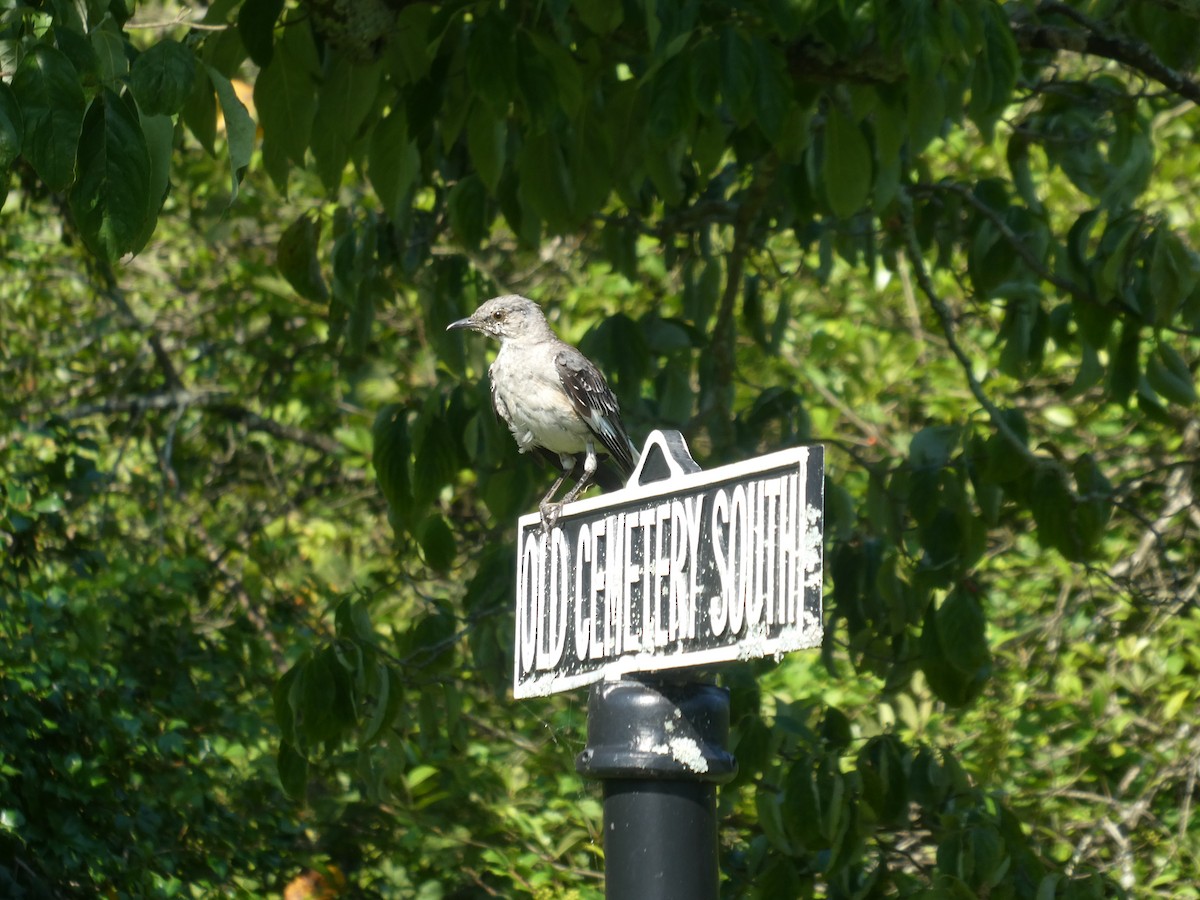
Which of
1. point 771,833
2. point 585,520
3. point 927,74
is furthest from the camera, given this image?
point 771,833

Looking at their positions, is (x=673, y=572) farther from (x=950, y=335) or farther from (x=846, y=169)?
(x=950, y=335)

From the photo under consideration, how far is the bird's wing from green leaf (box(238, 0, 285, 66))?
97cm

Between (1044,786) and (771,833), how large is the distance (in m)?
3.32

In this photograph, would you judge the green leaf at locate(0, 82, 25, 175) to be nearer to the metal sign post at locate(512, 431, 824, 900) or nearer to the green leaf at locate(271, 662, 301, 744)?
the metal sign post at locate(512, 431, 824, 900)

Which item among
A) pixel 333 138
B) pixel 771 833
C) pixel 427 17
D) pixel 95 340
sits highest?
pixel 95 340

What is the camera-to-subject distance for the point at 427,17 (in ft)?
13.3

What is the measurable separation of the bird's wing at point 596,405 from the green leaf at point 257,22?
3.19 feet

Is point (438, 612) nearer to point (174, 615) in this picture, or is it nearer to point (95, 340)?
point (174, 615)

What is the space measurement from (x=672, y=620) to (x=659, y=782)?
202mm

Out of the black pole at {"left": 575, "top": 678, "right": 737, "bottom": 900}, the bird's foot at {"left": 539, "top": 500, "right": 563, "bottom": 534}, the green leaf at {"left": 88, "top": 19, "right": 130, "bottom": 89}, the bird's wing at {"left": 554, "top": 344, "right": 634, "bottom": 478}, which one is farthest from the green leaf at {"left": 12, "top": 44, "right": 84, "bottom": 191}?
the bird's wing at {"left": 554, "top": 344, "right": 634, "bottom": 478}

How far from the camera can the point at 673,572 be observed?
6.30ft

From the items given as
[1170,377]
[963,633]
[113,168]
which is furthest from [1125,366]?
[113,168]

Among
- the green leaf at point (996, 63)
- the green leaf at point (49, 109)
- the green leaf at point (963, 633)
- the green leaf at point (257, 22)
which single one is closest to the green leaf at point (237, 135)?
the green leaf at point (49, 109)

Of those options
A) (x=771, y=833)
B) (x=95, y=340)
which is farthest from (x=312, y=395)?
(x=771, y=833)
